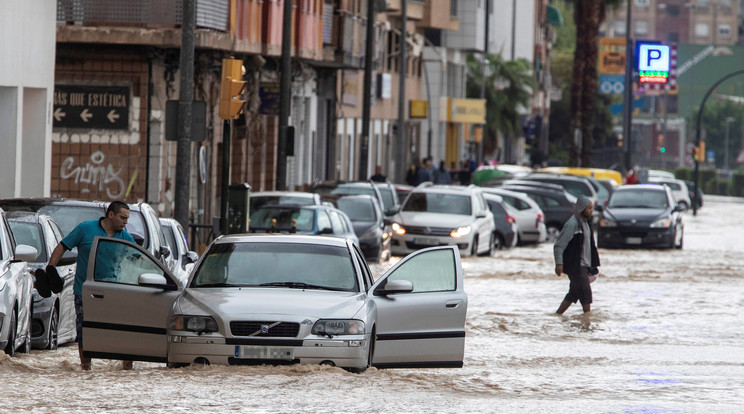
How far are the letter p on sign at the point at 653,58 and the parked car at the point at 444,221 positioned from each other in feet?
151

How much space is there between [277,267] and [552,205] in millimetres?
31624

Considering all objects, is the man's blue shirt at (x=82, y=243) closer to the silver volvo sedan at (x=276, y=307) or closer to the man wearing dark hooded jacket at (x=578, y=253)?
the silver volvo sedan at (x=276, y=307)

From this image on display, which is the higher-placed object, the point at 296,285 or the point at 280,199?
the point at 280,199

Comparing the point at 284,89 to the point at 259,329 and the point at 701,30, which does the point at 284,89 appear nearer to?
the point at 259,329

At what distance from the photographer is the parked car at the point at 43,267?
1459 cm

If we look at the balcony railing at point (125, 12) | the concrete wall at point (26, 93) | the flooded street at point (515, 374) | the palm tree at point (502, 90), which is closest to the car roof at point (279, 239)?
the flooded street at point (515, 374)

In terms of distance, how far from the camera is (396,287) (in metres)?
12.4

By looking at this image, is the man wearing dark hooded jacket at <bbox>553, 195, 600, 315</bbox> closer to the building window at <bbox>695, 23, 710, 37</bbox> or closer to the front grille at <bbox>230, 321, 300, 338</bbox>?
the front grille at <bbox>230, 321, 300, 338</bbox>

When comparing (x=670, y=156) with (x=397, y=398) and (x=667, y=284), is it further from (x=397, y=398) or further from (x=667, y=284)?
(x=397, y=398)

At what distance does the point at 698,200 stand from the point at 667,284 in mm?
45838

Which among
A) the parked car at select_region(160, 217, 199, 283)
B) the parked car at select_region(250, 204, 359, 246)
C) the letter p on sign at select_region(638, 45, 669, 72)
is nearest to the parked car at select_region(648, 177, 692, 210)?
the letter p on sign at select_region(638, 45, 669, 72)

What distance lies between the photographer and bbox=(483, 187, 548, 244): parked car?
40375 mm

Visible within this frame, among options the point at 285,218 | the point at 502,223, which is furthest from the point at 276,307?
the point at 502,223

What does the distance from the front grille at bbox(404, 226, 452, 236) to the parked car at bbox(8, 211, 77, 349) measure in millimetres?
17615
